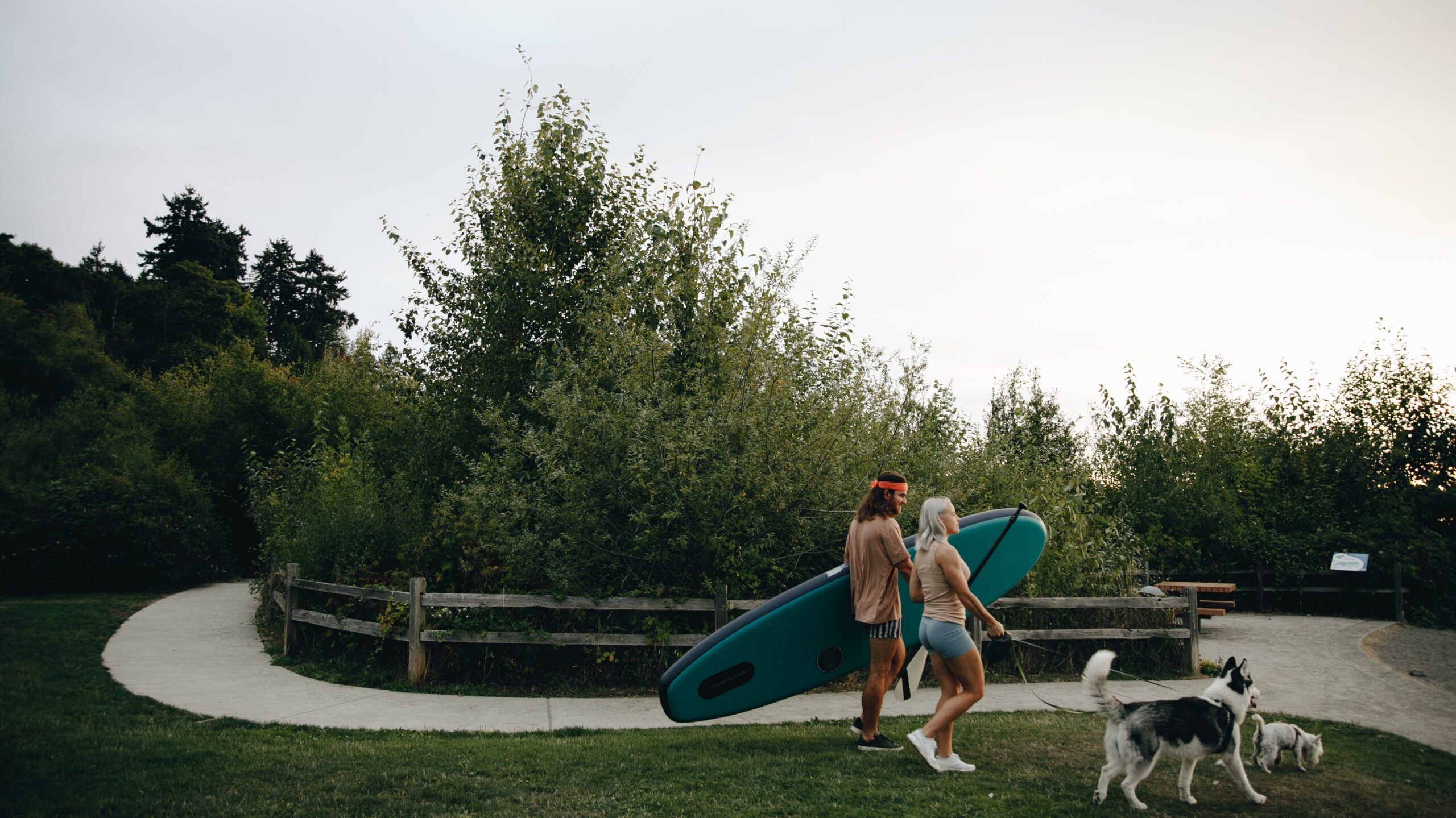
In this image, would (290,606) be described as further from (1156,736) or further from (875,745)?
(1156,736)

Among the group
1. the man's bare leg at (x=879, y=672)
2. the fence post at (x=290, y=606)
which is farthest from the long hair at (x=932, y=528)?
the fence post at (x=290, y=606)

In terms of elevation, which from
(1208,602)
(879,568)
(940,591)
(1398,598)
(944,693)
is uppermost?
(879,568)

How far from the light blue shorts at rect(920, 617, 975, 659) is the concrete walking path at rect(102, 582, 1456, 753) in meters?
1.85

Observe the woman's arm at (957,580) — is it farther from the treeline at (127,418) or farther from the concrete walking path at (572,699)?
the treeline at (127,418)

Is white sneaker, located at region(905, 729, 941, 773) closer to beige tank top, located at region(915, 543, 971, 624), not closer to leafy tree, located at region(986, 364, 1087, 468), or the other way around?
beige tank top, located at region(915, 543, 971, 624)

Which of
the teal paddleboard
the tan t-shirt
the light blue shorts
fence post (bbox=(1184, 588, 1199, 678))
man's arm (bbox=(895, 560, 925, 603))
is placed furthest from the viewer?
fence post (bbox=(1184, 588, 1199, 678))

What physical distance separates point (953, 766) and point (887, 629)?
860 millimetres

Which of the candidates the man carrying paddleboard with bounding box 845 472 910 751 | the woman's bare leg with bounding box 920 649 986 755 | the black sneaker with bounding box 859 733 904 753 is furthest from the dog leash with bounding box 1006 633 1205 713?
the black sneaker with bounding box 859 733 904 753

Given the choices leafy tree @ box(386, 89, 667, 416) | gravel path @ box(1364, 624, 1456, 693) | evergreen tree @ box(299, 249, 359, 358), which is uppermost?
evergreen tree @ box(299, 249, 359, 358)

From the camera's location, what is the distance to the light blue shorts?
4.96m

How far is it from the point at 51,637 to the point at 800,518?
929 centimetres

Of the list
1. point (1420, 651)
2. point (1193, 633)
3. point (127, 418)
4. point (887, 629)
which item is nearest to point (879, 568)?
point (887, 629)

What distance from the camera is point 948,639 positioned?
196 inches

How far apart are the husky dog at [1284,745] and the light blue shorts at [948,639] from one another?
1.92m
